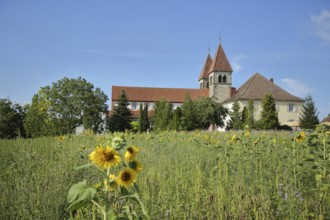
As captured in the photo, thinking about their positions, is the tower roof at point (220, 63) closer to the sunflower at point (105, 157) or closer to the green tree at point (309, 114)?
the green tree at point (309, 114)

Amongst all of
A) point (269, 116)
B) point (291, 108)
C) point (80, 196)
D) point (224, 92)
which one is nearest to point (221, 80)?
point (224, 92)

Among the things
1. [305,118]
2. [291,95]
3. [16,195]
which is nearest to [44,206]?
[16,195]

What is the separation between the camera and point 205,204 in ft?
10.1

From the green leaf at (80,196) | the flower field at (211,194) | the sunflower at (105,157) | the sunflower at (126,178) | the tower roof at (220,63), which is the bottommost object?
the flower field at (211,194)

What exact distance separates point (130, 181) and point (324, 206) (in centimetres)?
229

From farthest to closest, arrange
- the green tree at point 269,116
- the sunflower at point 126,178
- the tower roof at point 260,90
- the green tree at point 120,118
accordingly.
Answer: the tower roof at point 260,90 → the green tree at point 120,118 → the green tree at point 269,116 → the sunflower at point 126,178

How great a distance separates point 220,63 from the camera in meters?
50.4

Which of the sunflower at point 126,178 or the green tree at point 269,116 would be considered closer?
the sunflower at point 126,178

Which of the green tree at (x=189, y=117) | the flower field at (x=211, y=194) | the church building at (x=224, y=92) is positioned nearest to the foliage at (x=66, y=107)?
the church building at (x=224, y=92)

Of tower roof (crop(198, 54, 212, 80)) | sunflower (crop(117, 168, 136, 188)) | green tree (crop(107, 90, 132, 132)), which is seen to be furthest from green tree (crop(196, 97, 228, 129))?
sunflower (crop(117, 168, 136, 188))

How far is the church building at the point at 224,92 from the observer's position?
44.1 meters

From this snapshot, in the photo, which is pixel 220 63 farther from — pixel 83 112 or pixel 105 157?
pixel 105 157

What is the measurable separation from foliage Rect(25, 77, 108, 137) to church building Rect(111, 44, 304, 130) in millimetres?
5252

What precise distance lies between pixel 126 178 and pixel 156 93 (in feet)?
173
